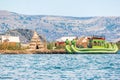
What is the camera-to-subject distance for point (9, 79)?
2379 inches

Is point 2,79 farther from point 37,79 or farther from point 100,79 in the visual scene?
point 100,79

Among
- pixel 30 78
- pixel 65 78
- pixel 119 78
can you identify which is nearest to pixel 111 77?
pixel 119 78

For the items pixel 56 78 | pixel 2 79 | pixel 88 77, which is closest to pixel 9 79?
pixel 2 79

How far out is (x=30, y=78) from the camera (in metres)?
61.8

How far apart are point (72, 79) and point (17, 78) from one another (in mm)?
6982

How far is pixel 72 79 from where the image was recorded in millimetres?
60781

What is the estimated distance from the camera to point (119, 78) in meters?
61.2

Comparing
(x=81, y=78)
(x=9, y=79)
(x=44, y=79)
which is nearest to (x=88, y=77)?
(x=81, y=78)

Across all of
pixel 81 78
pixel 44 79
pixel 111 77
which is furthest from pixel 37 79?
pixel 111 77

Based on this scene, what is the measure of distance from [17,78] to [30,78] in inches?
64.4

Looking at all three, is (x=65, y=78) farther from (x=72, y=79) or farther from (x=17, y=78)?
(x=17, y=78)

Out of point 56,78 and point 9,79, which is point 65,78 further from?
point 9,79

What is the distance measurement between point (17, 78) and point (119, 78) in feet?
42.0

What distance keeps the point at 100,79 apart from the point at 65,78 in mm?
4598
